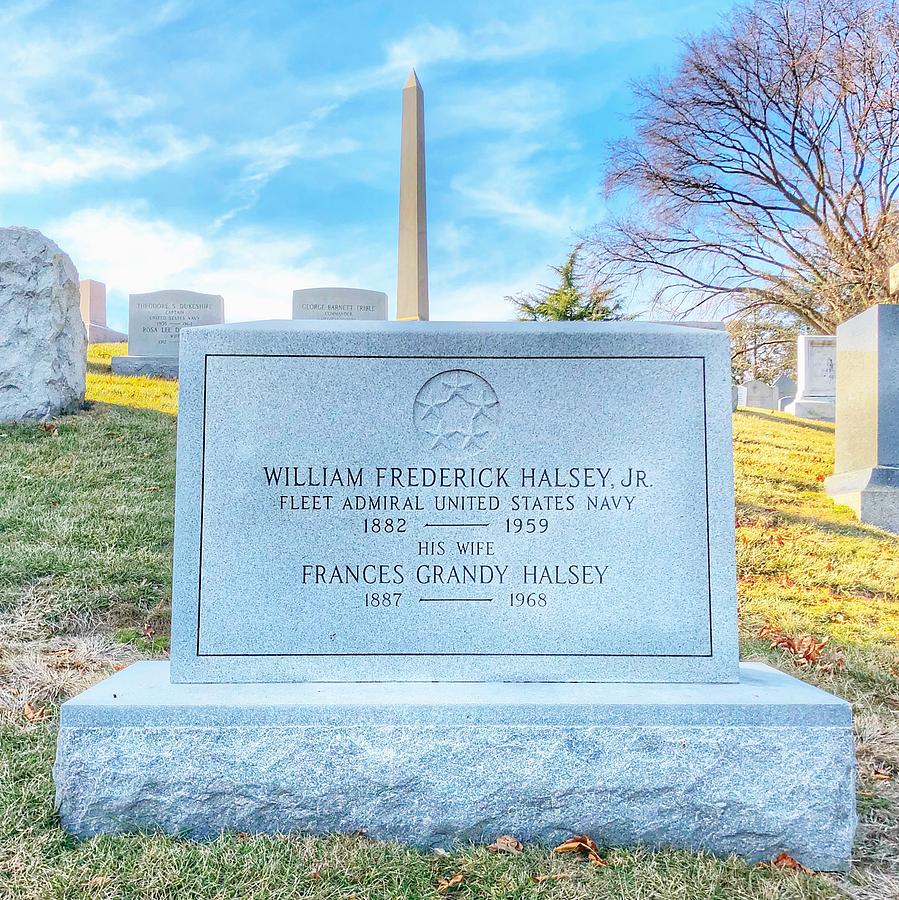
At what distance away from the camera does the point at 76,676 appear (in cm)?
371

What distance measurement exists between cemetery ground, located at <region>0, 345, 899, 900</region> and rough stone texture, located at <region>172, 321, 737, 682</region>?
1.87 feet

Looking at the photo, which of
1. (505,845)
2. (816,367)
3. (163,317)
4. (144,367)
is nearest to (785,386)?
(816,367)

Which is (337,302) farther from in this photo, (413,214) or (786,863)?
(786,863)

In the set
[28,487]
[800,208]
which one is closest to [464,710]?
[28,487]

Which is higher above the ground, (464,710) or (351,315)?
(351,315)

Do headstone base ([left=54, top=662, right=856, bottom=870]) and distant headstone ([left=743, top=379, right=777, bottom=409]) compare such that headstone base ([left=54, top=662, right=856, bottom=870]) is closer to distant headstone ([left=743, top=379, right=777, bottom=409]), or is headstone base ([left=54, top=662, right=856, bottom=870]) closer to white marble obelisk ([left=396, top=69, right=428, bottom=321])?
white marble obelisk ([left=396, top=69, right=428, bottom=321])

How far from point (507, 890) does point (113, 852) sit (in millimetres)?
1191

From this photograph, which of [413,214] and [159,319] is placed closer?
[413,214]

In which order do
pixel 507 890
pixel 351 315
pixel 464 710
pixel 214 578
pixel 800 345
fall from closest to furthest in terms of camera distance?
1. pixel 507 890
2. pixel 464 710
3. pixel 214 578
4. pixel 351 315
5. pixel 800 345

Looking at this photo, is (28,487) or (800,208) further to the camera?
(800,208)

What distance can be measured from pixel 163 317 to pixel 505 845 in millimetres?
14258

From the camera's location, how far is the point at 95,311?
72.0ft

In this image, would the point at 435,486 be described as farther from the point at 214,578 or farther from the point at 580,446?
the point at 214,578

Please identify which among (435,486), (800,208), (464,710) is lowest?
(464,710)
